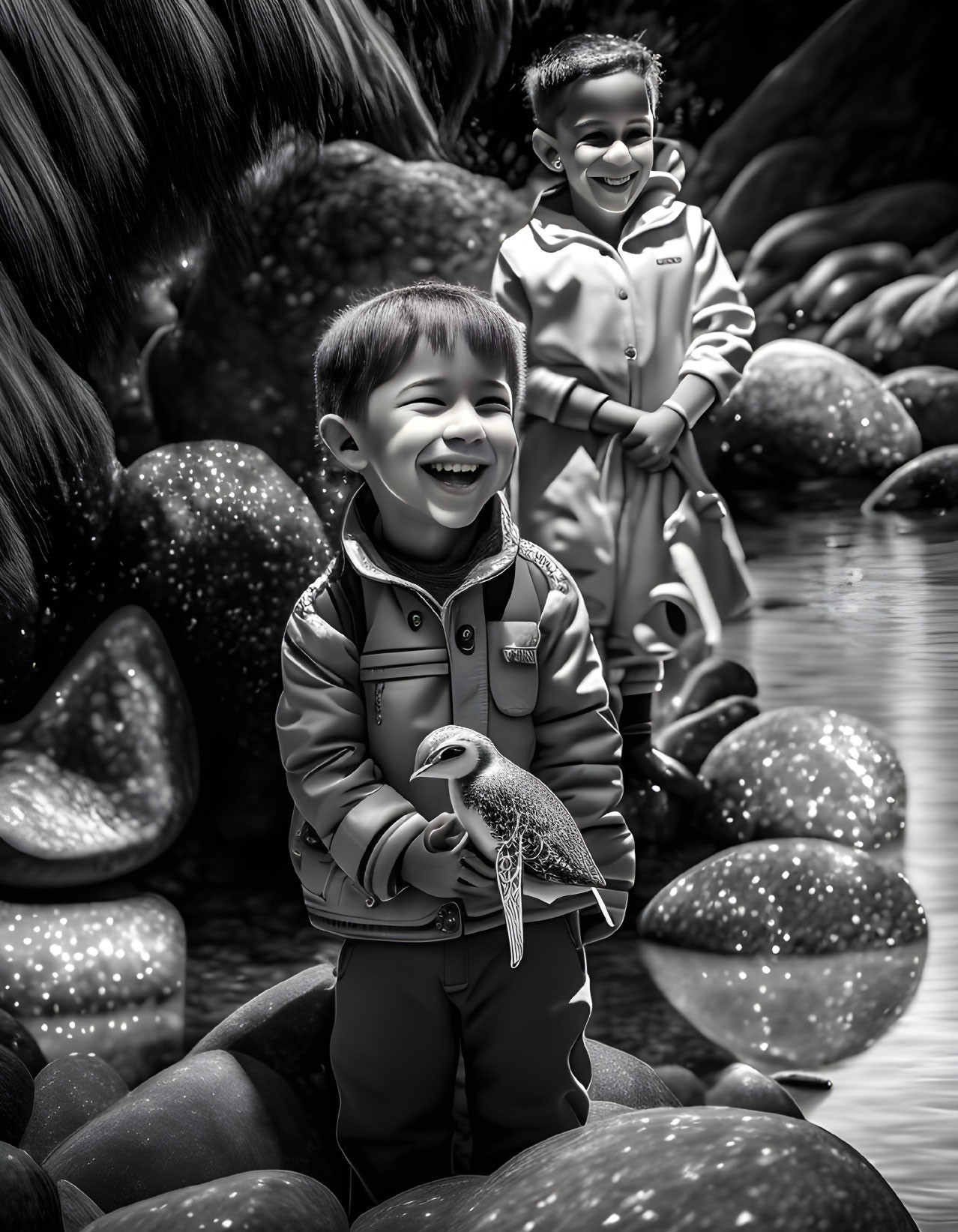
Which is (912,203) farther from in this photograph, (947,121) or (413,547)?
(413,547)

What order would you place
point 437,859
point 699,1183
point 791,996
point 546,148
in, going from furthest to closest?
point 546,148 < point 791,996 < point 437,859 < point 699,1183

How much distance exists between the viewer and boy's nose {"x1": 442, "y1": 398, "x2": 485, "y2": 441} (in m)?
1.54

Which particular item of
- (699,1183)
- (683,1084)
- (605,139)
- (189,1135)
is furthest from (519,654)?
(605,139)

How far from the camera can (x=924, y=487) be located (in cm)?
270

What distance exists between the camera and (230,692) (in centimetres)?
A: 265

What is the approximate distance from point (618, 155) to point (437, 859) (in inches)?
46.0

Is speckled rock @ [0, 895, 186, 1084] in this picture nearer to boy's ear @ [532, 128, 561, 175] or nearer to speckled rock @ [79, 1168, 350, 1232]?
speckled rock @ [79, 1168, 350, 1232]

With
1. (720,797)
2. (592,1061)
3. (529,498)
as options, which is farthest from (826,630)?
(592,1061)

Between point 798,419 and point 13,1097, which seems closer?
point 13,1097

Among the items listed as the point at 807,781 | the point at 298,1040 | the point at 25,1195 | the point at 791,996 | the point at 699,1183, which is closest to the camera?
the point at 699,1183

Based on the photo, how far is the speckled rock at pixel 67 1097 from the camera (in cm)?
186

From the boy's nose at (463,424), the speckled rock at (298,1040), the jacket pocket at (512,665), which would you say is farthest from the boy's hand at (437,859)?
the speckled rock at (298,1040)

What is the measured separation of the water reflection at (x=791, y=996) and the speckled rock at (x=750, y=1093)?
3.2 inches

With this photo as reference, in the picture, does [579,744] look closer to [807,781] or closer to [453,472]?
[453,472]
